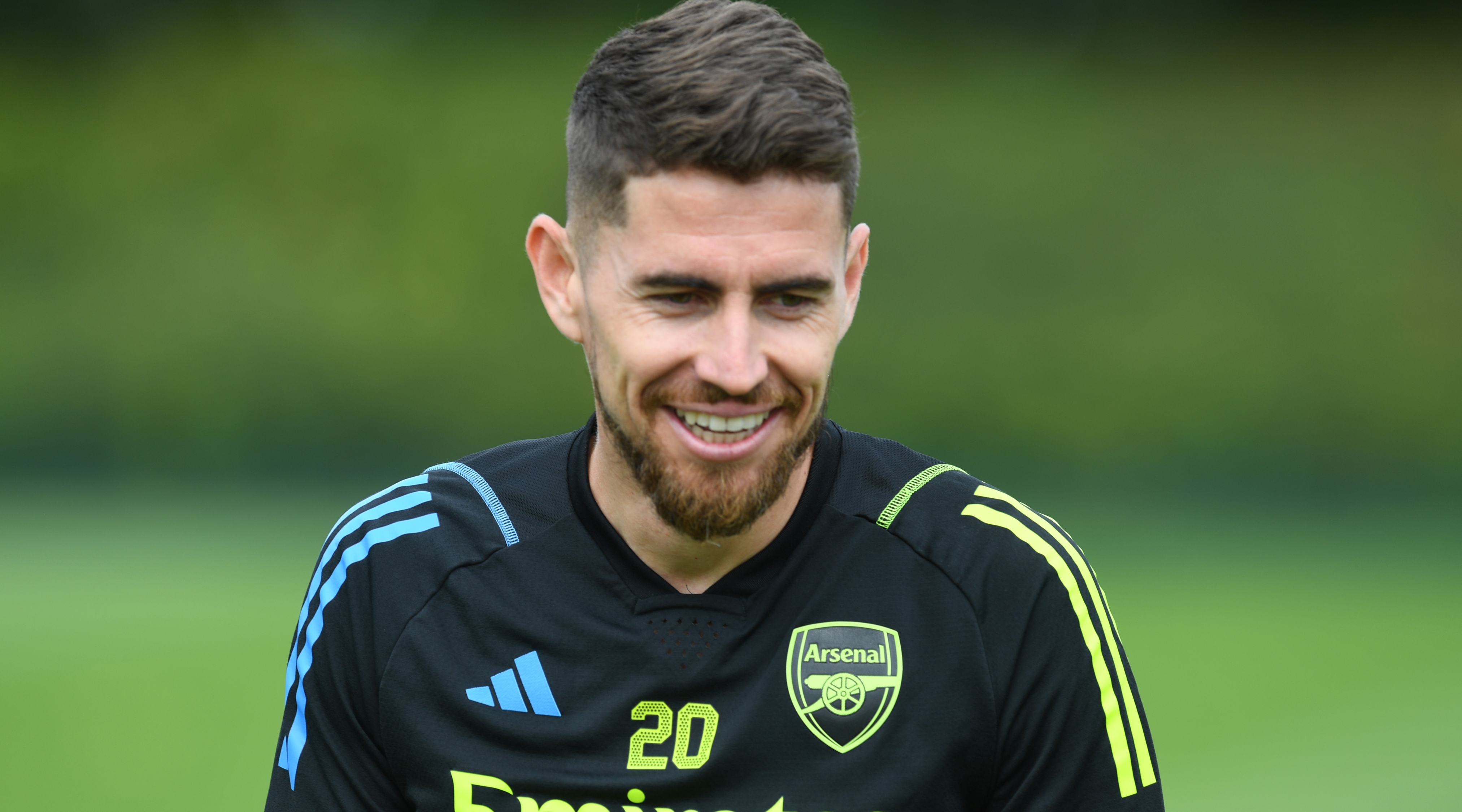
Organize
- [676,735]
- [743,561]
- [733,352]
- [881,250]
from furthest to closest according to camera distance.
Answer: [881,250] → [743,561] → [676,735] → [733,352]

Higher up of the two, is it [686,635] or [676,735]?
[686,635]

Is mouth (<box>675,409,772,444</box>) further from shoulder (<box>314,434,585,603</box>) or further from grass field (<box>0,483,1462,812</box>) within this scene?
grass field (<box>0,483,1462,812</box>)

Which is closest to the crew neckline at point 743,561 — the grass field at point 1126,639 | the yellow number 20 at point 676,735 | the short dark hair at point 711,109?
the yellow number 20 at point 676,735

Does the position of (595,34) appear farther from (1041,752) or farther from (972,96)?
(1041,752)

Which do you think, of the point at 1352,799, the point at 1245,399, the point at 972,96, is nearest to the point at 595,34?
the point at 972,96

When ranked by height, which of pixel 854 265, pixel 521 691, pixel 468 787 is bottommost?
pixel 468 787

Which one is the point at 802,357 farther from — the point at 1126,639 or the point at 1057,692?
the point at 1126,639

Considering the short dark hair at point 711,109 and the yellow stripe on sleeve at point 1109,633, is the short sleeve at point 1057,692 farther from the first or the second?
the short dark hair at point 711,109

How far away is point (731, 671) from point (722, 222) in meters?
0.62

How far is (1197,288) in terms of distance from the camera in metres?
7.93

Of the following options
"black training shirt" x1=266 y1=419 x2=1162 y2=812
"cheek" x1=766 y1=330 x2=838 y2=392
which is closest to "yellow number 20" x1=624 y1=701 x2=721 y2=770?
"black training shirt" x1=266 y1=419 x2=1162 y2=812

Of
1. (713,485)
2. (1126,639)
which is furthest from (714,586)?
(1126,639)

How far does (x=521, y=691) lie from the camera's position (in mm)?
1888

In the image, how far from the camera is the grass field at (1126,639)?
4504 millimetres
